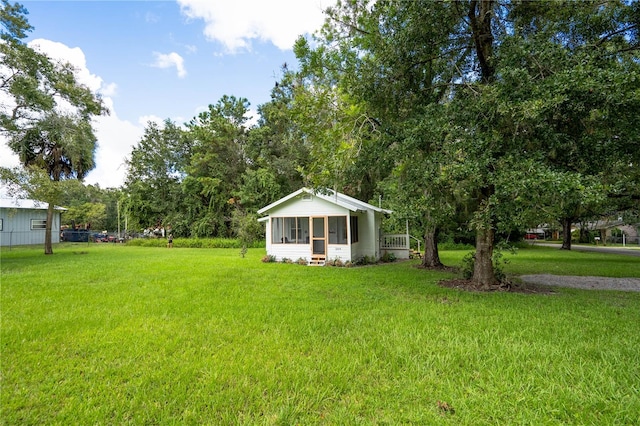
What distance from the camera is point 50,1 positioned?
26.0ft

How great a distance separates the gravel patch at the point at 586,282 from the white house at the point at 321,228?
612cm

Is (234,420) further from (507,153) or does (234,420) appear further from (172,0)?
(172,0)

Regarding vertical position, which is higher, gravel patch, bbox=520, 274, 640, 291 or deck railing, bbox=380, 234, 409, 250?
deck railing, bbox=380, 234, 409, 250

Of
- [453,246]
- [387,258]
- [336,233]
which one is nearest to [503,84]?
[336,233]

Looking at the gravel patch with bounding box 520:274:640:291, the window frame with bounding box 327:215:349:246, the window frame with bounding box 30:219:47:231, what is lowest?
the gravel patch with bounding box 520:274:640:291

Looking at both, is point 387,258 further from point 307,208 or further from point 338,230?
point 307,208

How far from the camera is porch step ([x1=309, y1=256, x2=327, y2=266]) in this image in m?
12.7

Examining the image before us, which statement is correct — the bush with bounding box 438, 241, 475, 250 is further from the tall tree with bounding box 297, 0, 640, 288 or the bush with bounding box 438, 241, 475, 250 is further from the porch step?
the tall tree with bounding box 297, 0, 640, 288

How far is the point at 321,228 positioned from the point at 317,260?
65.7 inches

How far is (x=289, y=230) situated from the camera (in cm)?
1388

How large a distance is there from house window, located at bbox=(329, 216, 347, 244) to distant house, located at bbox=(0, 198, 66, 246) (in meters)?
18.7

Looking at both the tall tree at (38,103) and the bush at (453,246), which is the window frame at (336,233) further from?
the tall tree at (38,103)

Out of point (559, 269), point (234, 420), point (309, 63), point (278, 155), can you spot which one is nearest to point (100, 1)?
point (309, 63)

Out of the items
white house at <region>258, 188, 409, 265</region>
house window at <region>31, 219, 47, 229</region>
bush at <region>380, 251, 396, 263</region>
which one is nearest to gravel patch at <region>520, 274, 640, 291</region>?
bush at <region>380, 251, 396, 263</region>
